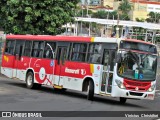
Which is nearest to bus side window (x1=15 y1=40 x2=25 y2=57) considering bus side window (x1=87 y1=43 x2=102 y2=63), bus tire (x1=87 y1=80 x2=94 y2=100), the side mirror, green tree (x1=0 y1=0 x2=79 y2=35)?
bus side window (x1=87 y1=43 x2=102 y2=63)

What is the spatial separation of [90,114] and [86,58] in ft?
20.9

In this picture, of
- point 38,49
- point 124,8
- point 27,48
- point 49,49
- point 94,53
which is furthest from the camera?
point 124,8

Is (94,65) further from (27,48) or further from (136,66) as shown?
(27,48)

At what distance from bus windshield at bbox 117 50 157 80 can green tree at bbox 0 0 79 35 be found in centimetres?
1468

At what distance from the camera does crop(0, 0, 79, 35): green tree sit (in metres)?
32.8

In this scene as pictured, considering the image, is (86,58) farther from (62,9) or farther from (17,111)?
(62,9)

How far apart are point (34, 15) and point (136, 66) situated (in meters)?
15.2

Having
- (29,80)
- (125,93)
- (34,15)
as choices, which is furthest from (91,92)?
(34,15)

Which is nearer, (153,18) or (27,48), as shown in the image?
(27,48)

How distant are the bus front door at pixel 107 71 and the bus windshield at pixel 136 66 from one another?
16.6 inches

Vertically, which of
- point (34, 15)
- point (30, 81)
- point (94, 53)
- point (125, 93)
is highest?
point (34, 15)

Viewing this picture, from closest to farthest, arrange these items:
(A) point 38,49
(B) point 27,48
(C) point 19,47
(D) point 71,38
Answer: (D) point 71,38 → (A) point 38,49 → (B) point 27,48 → (C) point 19,47

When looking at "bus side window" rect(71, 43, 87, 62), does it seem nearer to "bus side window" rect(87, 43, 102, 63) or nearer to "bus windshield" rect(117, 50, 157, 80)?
"bus side window" rect(87, 43, 102, 63)

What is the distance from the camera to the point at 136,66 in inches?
744
